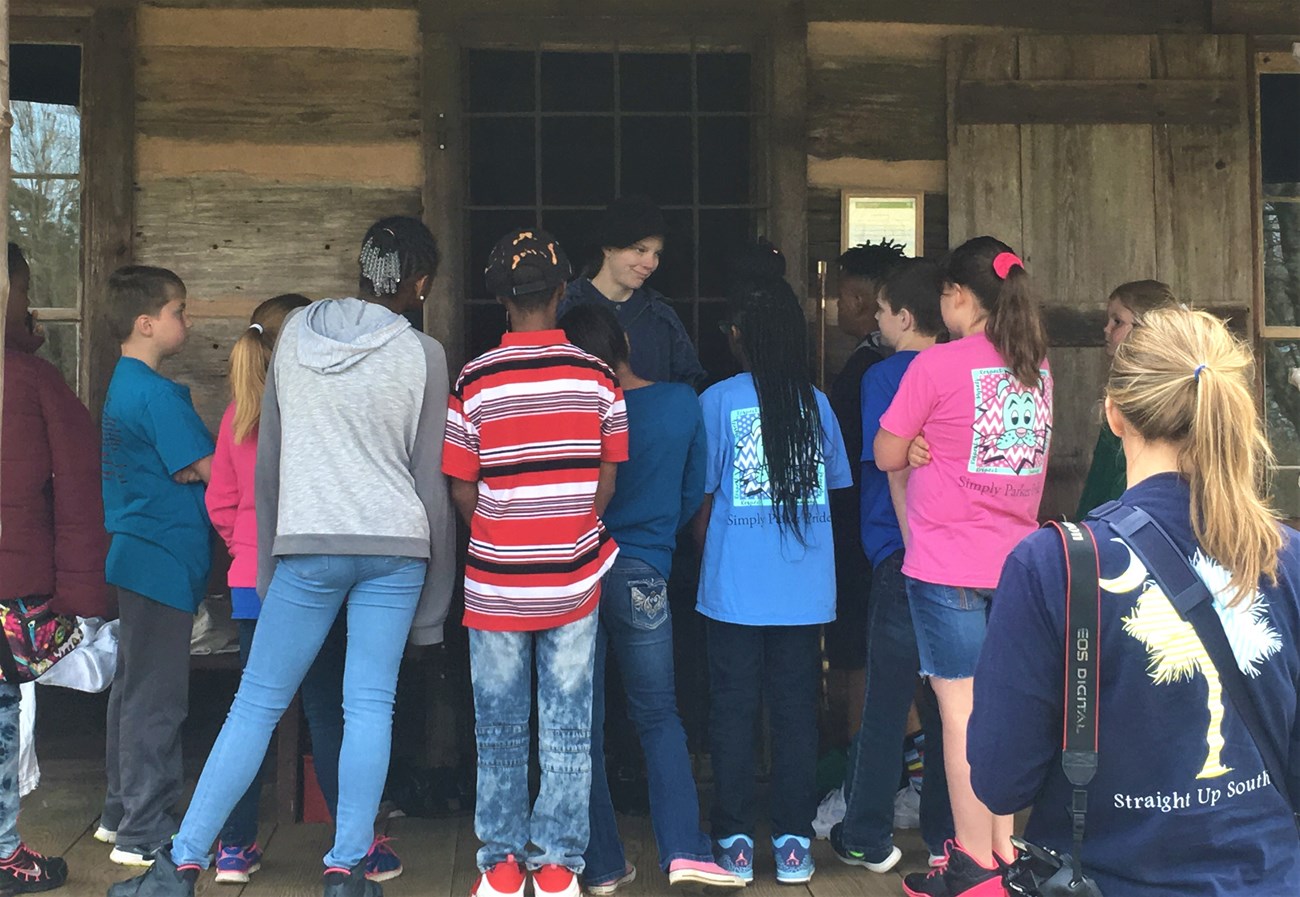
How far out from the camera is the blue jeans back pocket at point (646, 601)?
11.8 ft

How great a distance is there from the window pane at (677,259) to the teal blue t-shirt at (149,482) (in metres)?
2.99

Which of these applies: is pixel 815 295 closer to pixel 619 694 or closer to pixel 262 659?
pixel 619 694

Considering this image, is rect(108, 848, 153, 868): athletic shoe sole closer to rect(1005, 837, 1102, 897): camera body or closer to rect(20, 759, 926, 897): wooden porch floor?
rect(20, 759, 926, 897): wooden porch floor

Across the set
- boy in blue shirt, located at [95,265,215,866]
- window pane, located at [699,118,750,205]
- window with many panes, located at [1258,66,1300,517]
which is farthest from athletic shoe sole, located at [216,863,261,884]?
window with many panes, located at [1258,66,1300,517]

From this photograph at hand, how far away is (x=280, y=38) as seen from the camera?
4.84 m

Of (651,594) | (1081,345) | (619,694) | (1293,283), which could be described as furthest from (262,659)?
(1293,283)

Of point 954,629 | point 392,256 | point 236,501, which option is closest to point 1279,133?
point 954,629

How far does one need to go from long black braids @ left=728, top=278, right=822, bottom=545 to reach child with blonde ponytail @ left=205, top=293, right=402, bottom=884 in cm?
130

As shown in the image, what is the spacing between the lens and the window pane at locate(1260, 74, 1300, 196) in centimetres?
521

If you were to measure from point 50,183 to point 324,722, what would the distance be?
240cm

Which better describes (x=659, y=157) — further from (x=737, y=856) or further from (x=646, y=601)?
(x=737, y=856)

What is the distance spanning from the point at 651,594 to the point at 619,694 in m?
1.24

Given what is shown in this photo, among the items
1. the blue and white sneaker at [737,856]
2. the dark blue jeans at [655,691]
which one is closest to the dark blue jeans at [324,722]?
the dark blue jeans at [655,691]

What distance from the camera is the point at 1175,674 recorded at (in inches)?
72.7
